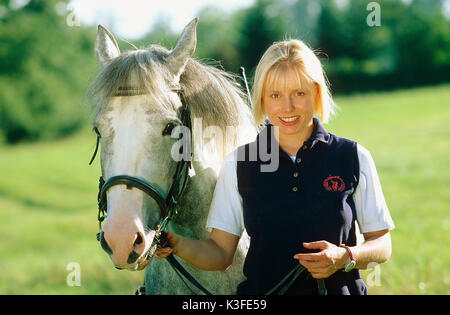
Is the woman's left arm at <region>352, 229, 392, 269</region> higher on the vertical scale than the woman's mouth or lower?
lower

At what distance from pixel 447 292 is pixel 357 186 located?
300 cm

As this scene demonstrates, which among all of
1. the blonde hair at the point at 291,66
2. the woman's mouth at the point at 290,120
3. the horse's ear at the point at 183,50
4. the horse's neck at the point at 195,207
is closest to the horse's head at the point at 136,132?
the horse's ear at the point at 183,50

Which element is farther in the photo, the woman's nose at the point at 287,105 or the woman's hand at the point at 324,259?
the woman's nose at the point at 287,105

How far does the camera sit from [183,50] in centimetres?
242

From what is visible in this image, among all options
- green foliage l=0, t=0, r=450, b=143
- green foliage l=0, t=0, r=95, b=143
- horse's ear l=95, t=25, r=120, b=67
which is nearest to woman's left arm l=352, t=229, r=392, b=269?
horse's ear l=95, t=25, r=120, b=67

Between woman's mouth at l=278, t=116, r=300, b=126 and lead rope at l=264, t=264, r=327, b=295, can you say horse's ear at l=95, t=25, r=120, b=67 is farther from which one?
lead rope at l=264, t=264, r=327, b=295

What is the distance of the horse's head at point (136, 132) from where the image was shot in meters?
2.01

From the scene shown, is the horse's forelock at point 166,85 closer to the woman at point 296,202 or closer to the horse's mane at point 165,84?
the horse's mane at point 165,84

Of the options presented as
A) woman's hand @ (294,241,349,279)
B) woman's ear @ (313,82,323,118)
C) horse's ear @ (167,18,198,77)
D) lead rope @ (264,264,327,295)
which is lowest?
lead rope @ (264,264,327,295)

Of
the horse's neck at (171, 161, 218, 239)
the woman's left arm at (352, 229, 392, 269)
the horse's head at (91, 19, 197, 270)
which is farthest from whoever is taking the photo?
the horse's neck at (171, 161, 218, 239)

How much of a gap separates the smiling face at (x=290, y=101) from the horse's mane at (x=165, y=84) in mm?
377

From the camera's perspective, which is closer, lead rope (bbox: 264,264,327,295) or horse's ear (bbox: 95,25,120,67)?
lead rope (bbox: 264,264,327,295)

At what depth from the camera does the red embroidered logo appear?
85.9 inches
